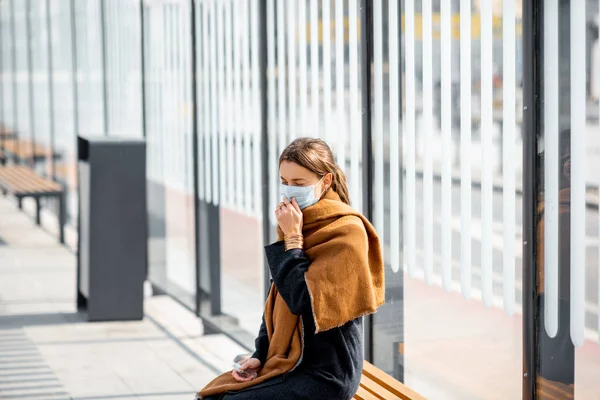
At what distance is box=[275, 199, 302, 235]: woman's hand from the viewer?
10.1 ft

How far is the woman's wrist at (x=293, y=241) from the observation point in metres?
3.05

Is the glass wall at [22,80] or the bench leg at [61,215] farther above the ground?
the glass wall at [22,80]

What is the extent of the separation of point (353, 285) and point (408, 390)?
901 millimetres

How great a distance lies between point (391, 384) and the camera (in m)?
3.82

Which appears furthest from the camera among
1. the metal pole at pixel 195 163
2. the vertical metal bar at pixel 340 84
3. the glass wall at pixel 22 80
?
the glass wall at pixel 22 80

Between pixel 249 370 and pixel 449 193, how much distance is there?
1.10 m

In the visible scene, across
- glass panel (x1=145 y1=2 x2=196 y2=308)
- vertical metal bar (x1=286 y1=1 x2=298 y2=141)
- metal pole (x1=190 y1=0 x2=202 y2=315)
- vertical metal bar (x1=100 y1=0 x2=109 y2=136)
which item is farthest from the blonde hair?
vertical metal bar (x1=100 y1=0 x2=109 y2=136)

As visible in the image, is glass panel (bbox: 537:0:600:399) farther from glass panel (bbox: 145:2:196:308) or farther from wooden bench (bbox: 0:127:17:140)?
wooden bench (bbox: 0:127:17:140)

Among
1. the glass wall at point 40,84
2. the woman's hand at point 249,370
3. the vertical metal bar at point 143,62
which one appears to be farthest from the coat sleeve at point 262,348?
the glass wall at point 40,84

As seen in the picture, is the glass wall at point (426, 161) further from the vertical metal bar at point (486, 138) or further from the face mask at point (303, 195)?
the face mask at point (303, 195)

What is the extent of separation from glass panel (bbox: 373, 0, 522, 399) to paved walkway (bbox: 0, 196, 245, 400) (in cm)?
156

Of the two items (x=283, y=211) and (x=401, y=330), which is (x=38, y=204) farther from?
(x=283, y=211)

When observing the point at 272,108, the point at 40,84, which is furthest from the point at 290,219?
the point at 40,84

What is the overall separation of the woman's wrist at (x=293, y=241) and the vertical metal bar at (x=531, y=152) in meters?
0.80
